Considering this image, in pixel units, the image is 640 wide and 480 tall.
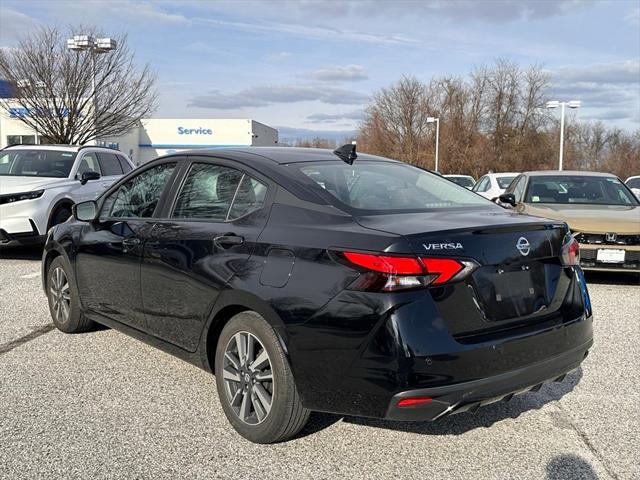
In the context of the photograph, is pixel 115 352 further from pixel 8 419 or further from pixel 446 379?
pixel 446 379

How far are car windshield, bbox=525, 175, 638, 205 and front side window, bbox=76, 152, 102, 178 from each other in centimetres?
742

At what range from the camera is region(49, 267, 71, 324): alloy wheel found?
17.5 ft

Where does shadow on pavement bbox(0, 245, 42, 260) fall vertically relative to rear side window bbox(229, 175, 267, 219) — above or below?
below

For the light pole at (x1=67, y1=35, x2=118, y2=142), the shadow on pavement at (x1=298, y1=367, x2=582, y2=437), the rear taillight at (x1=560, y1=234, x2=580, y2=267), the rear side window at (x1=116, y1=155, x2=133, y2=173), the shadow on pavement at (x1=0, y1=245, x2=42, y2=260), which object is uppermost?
the light pole at (x1=67, y1=35, x2=118, y2=142)

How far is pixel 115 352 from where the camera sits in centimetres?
496

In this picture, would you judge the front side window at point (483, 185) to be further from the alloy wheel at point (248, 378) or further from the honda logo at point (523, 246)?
the alloy wheel at point (248, 378)

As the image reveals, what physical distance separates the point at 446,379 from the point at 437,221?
82 centimetres

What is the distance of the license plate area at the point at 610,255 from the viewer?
7.45 m

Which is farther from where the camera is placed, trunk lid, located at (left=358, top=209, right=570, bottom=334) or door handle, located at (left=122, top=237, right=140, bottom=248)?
door handle, located at (left=122, top=237, right=140, bottom=248)

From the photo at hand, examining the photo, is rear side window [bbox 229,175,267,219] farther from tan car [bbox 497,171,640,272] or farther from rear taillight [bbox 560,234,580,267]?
tan car [bbox 497,171,640,272]

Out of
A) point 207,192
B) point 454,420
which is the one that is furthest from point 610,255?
point 207,192

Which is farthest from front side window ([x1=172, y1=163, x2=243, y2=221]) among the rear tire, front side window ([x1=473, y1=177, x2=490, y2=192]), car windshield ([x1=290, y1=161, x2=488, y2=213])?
front side window ([x1=473, y1=177, x2=490, y2=192])

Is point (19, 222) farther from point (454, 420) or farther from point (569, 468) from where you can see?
point (569, 468)

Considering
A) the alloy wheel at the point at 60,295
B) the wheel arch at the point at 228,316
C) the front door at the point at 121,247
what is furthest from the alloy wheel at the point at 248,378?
the alloy wheel at the point at 60,295
